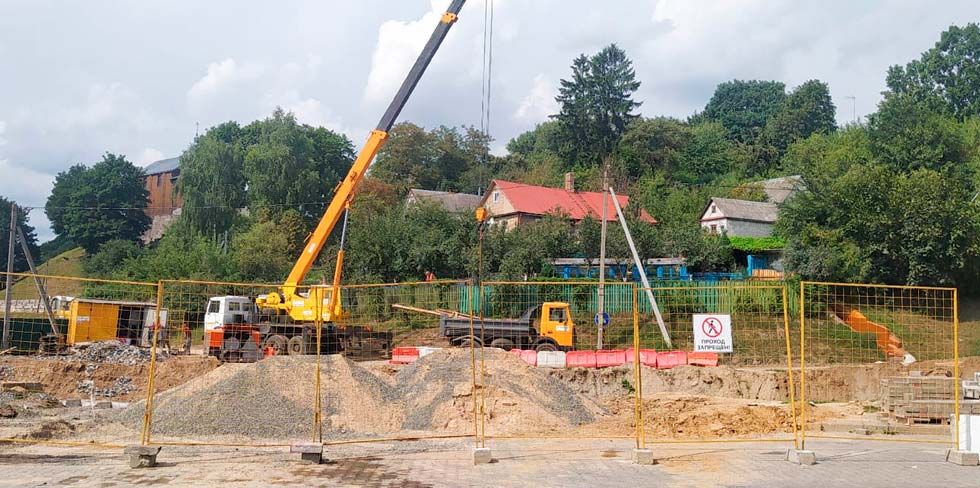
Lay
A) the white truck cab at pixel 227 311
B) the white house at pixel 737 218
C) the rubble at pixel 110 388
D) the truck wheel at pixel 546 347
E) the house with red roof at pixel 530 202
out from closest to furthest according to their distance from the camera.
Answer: the rubble at pixel 110 388 < the truck wheel at pixel 546 347 < the white truck cab at pixel 227 311 < the white house at pixel 737 218 < the house with red roof at pixel 530 202

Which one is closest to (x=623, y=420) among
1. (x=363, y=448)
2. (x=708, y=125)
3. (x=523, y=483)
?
(x=363, y=448)

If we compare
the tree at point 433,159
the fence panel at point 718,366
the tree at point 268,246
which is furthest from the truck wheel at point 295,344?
the tree at point 433,159

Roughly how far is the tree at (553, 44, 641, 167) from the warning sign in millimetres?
52920

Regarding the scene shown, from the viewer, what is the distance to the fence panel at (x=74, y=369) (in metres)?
13.2

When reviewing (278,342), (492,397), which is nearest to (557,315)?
(278,342)

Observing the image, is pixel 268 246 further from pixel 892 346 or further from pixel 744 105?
pixel 744 105

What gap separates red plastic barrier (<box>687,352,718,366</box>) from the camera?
74.3 ft

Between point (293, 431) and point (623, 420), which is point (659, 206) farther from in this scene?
point (293, 431)

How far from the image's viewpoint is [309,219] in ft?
192

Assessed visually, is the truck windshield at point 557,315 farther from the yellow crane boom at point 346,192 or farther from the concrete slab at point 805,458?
the concrete slab at point 805,458

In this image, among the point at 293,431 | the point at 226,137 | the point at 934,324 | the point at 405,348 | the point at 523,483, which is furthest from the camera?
the point at 226,137

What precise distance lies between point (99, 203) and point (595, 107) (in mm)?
44753

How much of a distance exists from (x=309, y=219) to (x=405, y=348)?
127 ft

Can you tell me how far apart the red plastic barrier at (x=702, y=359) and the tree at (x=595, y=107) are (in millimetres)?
44371
